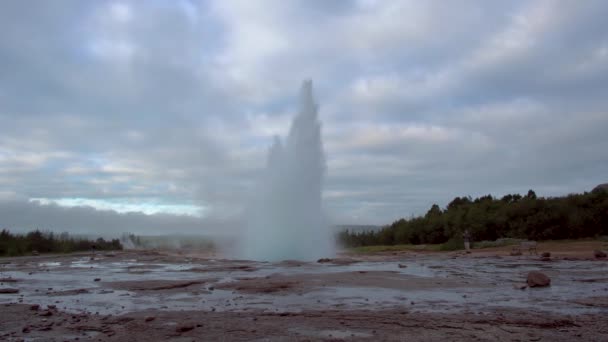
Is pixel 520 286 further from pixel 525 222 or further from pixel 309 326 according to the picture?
pixel 525 222

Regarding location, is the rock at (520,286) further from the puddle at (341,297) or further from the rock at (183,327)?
the rock at (183,327)

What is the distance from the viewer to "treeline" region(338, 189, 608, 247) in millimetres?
42125

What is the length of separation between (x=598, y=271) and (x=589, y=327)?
435 inches

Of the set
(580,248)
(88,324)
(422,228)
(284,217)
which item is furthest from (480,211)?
(88,324)

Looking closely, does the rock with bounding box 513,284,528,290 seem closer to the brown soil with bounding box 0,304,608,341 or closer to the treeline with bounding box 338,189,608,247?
the brown soil with bounding box 0,304,608,341

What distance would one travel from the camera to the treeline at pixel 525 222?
42125mm

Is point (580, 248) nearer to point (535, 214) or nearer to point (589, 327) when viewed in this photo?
point (535, 214)

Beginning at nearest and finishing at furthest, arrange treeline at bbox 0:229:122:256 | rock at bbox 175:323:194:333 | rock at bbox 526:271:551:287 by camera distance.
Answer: rock at bbox 175:323:194:333 → rock at bbox 526:271:551:287 → treeline at bbox 0:229:122:256

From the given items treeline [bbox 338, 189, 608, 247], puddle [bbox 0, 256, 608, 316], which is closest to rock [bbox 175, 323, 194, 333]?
puddle [bbox 0, 256, 608, 316]

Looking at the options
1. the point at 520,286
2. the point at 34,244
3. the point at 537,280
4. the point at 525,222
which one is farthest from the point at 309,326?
the point at 34,244

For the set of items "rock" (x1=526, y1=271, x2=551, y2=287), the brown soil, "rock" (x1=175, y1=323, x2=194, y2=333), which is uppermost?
"rock" (x1=526, y1=271, x2=551, y2=287)

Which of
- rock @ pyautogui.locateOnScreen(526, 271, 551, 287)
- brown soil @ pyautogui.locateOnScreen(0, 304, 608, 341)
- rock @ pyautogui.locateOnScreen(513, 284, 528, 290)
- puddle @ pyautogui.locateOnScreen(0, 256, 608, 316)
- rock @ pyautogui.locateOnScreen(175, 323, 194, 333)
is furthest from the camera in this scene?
rock @ pyautogui.locateOnScreen(526, 271, 551, 287)

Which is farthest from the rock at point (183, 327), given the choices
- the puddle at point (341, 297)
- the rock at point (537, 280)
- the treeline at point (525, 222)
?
the treeline at point (525, 222)

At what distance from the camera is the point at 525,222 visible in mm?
44969
